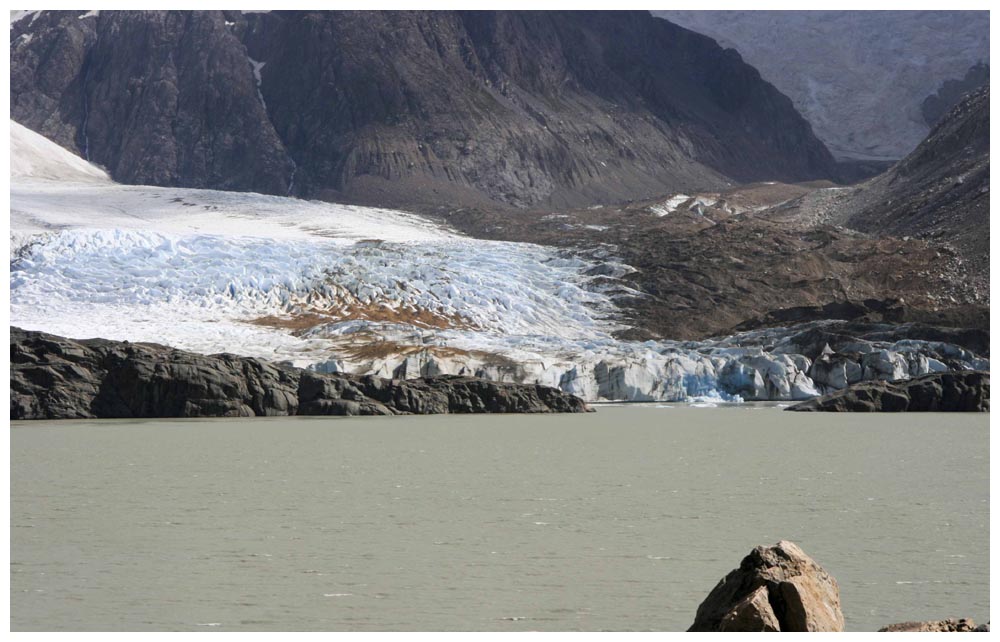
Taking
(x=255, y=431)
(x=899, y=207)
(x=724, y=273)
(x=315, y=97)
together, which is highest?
(x=315, y=97)

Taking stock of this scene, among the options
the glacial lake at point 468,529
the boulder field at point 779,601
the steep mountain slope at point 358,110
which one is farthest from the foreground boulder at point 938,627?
the steep mountain slope at point 358,110

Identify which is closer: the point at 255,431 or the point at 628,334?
the point at 255,431

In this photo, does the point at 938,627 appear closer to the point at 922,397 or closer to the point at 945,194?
the point at 922,397

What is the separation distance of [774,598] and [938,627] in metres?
0.70

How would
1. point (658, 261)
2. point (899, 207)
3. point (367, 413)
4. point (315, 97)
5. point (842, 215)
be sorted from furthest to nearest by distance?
point (315, 97)
point (842, 215)
point (899, 207)
point (658, 261)
point (367, 413)

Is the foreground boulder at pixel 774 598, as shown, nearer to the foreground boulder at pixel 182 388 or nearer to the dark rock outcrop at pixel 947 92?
the foreground boulder at pixel 182 388

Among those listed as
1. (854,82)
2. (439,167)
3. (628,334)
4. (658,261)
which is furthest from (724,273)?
(854,82)

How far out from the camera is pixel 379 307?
4278cm

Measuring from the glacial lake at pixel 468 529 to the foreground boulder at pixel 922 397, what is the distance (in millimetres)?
8502

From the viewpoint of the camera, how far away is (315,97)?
406ft

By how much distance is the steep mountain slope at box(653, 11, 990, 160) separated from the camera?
14988 cm

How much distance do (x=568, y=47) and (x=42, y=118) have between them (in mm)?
53172

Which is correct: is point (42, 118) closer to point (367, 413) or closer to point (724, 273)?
point (724, 273)

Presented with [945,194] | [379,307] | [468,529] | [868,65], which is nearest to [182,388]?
[468,529]
